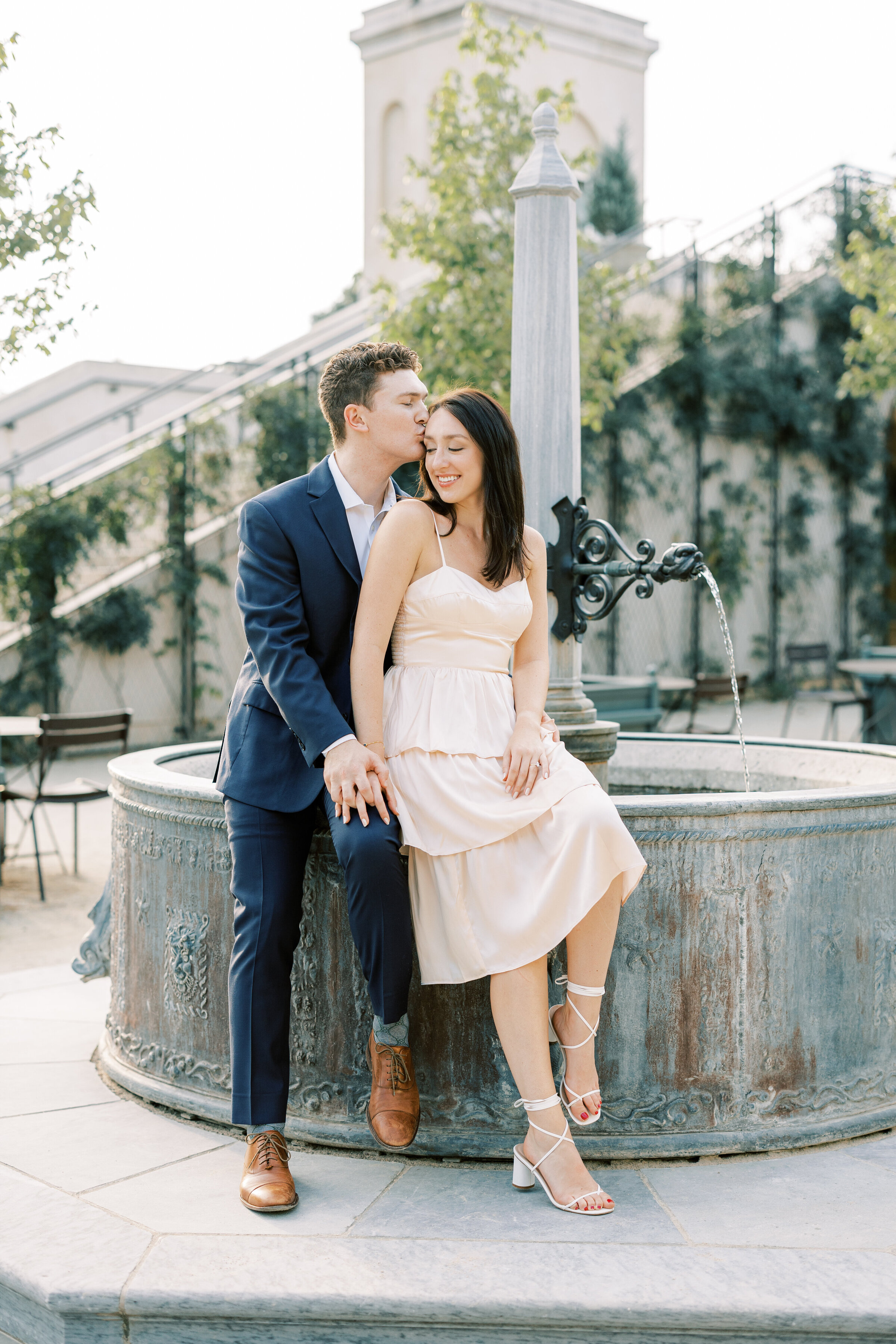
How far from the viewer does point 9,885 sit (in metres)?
6.78

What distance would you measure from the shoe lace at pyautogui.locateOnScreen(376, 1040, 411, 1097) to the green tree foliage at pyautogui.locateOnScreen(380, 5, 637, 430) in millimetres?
8155

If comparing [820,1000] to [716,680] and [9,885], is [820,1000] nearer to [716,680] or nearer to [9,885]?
[9,885]

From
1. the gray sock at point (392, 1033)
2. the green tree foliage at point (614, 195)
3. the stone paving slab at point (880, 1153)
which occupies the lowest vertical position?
the stone paving slab at point (880, 1153)

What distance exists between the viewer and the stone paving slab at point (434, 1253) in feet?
7.95

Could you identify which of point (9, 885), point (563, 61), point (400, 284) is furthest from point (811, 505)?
point (9, 885)

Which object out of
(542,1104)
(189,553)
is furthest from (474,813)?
(189,553)

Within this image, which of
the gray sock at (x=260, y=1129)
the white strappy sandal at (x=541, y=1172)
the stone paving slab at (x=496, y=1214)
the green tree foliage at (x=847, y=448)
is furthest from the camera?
the green tree foliage at (x=847, y=448)

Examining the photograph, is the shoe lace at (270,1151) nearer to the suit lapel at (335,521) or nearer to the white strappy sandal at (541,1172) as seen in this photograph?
the white strappy sandal at (541,1172)

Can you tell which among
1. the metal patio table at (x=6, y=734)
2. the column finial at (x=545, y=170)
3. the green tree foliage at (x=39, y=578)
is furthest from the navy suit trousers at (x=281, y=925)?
the green tree foliage at (x=39, y=578)

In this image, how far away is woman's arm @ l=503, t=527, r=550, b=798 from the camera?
2983 mm

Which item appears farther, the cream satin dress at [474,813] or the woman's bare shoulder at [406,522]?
the woman's bare shoulder at [406,522]

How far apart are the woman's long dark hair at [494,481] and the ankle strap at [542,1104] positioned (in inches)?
44.6

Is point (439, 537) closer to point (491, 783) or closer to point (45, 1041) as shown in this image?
point (491, 783)

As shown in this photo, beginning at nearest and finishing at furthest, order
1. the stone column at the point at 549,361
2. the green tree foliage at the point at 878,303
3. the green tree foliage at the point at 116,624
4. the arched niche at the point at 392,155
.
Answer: the stone column at the point at 549,361, the green tree foliage at the point at 878,303, the green tree foliage at the point at 116,624, the arched niche at the point at 392,155
